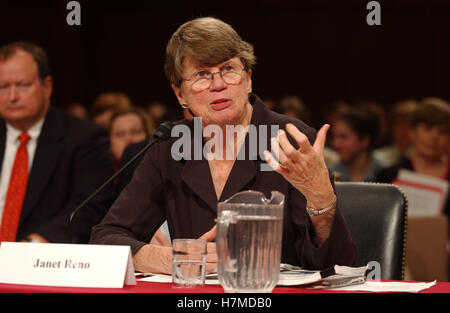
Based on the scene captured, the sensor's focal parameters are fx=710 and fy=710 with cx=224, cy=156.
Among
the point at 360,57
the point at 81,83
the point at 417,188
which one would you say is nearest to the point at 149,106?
the point at 81,83

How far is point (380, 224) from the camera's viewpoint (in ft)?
7.13

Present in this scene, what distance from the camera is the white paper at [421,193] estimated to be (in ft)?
13.6

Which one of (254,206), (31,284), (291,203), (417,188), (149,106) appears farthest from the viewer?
(149,106)

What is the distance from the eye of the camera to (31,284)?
63.4 inches

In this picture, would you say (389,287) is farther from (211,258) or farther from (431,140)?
(431,140)

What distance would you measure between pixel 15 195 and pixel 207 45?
1.59 meters

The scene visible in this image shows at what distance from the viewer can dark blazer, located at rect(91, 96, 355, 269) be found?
2049mm

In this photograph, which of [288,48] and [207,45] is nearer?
[207,45]

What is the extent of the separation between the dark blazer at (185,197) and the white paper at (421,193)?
6.95ft

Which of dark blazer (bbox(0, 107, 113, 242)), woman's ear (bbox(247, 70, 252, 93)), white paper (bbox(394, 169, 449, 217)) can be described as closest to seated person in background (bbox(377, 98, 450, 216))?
white paper (bbox(394, 169, 449, 217))

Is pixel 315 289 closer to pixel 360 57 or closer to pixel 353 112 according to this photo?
pixel 353 112

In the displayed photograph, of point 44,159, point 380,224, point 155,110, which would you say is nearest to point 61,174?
point 44,159

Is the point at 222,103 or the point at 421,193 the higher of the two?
the point at 222,103
